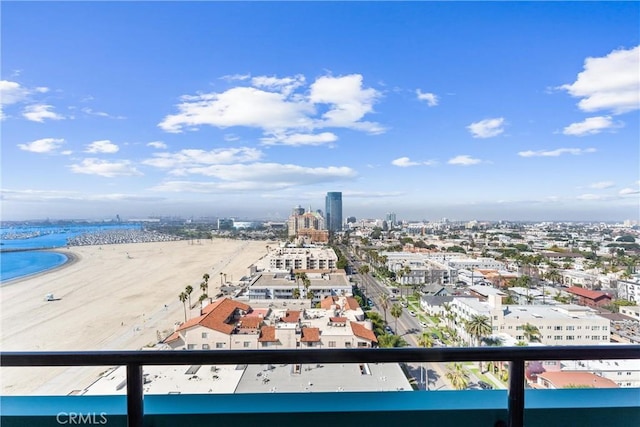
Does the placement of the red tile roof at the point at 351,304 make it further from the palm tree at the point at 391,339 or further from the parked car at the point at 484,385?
the parked car at the point at 484,385

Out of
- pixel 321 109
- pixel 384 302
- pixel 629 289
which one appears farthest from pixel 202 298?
pixel 629 289

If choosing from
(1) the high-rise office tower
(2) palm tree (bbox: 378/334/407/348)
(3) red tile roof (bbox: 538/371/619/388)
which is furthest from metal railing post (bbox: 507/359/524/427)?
(1) the high-rise office tower

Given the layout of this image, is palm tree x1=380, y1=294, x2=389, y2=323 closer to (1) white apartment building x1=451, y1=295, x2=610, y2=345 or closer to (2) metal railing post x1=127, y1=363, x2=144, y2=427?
(1) white apartment building x1=451, y1=295, x2=610, y2=345

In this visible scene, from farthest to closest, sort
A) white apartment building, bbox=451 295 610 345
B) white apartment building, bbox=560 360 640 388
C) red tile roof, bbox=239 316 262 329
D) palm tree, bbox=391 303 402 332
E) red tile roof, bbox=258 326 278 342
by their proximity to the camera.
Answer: palm tree, bbox=391 303 402 332, red tile roof, bbox=239 316 262 329, white apartment building, bbox=451 295 610 345, red tile roof, bbox=258 326 278 342, white apartment building, bbox=560 360 640 388

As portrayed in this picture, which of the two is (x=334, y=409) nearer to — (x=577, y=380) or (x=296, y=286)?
(x=577, y=380)

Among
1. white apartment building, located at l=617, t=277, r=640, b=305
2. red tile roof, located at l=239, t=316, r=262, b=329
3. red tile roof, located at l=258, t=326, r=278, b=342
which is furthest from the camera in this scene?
white apartment building, located at l=617, t=277, r=640, b=305

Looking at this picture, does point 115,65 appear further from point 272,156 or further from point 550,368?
point 550,368

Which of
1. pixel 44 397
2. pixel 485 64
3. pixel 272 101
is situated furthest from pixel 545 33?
pixel 44 397
